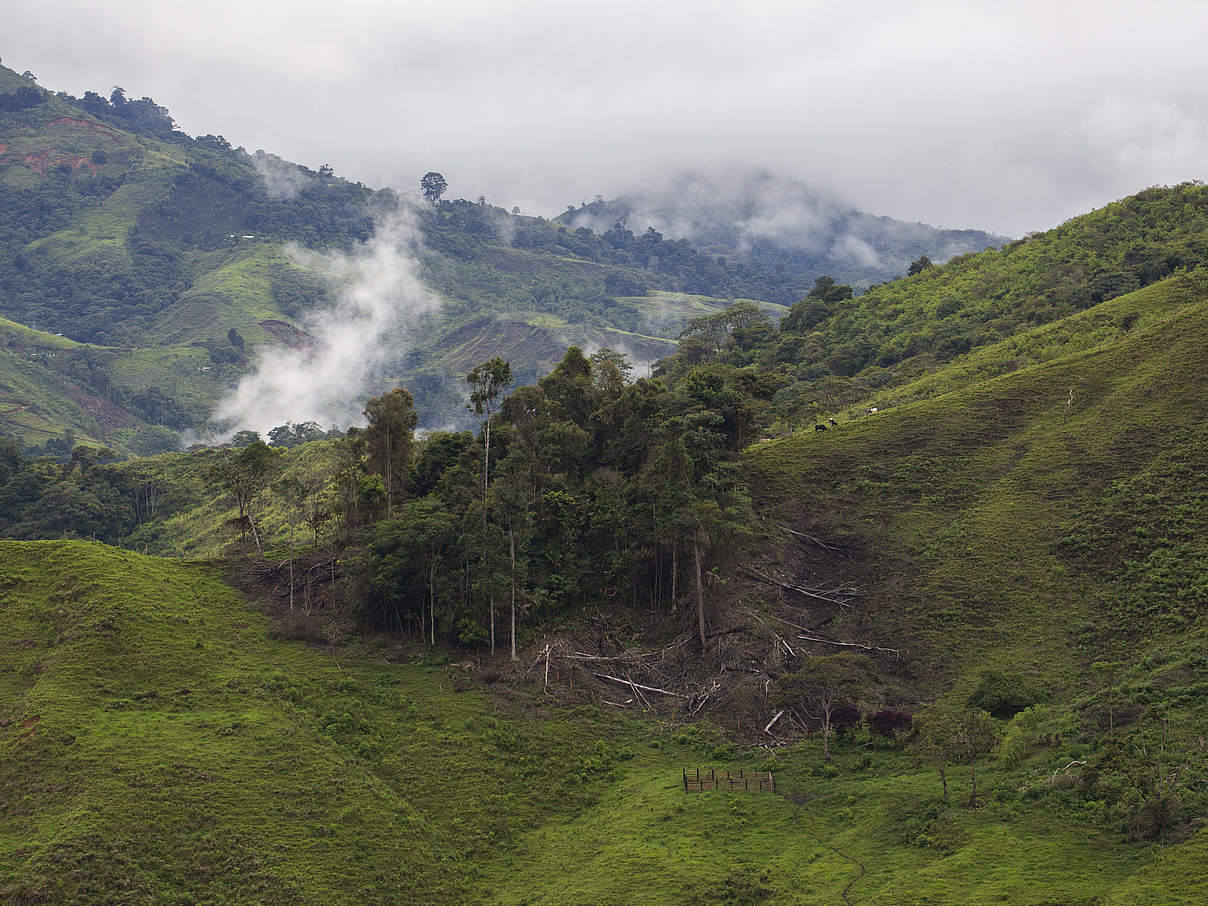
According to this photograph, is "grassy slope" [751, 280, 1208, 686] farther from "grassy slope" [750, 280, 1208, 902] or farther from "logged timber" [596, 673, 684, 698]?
"logged timber" [596, 673, 684, 698]

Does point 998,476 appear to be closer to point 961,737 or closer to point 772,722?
point 772,722

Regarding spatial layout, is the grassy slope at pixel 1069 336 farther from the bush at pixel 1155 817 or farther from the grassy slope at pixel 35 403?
the grassy slope at pixel 35 403

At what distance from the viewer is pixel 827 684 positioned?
36.1 metres

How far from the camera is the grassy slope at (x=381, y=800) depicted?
25.9 m

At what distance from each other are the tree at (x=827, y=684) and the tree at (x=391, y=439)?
24.7 metres

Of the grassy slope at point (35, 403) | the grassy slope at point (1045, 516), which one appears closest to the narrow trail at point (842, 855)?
the grassy slope at point (1045, 516)

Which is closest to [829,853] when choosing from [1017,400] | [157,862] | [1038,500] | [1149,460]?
[157,862]

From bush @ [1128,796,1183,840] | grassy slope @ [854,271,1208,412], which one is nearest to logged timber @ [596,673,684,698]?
bush @ [1128,796,1183,840]

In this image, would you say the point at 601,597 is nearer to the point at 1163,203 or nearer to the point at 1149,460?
the point at 1149,460

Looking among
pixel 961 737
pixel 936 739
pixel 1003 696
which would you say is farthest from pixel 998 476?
pixel 936 739

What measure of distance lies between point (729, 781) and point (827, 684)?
592 centimetres

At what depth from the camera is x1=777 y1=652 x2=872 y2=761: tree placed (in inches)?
1421

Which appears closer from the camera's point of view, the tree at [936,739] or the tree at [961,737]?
the tree at [936,739]

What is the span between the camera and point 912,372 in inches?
3157
